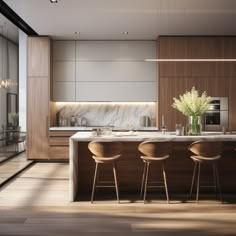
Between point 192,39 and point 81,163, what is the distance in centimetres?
416

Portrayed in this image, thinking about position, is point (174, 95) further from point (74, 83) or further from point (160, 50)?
point (74, 83)

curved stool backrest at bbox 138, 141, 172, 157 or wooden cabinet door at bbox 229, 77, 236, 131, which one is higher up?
wooden cabinet door at bbox 229, 77, 236, 131

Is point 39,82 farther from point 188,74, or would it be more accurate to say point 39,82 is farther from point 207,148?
point 207,148

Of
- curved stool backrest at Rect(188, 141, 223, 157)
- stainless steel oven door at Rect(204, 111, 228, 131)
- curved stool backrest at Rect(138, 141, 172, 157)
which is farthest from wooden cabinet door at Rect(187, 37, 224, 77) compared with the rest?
curved stool backrest at Rect(138, 141, 172, 157)

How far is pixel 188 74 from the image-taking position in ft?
27.3

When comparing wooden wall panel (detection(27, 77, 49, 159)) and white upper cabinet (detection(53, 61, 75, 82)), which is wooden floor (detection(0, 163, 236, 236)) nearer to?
wooden wall panel (detection(27, 77, 49, 159))

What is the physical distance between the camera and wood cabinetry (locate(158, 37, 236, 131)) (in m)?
8.27

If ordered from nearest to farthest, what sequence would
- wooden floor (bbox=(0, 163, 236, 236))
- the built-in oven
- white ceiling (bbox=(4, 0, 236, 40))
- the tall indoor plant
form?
1. wooden floor (bbox=(0, 163, 236, 236))
2. the tall indoor plant
3. white ceiling (bbox=(4, 0, 236, 40))
4. the built-in oven

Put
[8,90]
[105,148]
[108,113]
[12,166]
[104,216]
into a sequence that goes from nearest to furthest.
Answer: [104,216] < [105,148] < [8,90] < [12,166] < [108,113]

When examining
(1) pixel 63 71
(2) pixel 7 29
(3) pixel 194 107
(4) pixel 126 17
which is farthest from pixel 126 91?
(3) pixel 194 107

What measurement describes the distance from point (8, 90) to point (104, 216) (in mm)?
3955

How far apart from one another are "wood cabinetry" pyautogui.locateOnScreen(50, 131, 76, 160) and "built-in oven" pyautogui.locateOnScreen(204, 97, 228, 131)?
2.99 meters

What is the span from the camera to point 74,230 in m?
3.92

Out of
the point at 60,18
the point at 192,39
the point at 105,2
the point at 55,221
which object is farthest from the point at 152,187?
the point at 192,39
